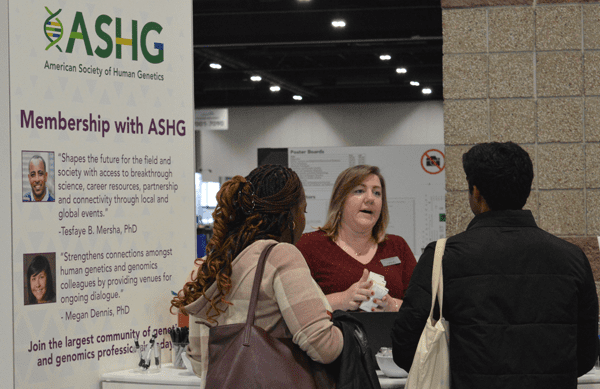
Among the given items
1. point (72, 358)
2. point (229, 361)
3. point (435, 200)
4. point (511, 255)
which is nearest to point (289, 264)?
point (229, 361)

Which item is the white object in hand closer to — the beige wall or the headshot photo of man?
the beige wall

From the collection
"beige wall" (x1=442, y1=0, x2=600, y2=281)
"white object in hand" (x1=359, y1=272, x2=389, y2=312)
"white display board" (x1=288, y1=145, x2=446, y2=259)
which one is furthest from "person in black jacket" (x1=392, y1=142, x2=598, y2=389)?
"white display board" (x1=288, y1=145, x2=446, y2=259)

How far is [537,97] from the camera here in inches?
116

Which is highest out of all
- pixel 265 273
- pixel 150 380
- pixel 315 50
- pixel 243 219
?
pixel 315 50

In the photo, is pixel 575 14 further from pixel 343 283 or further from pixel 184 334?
pixel 184 334

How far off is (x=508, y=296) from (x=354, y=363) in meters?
0.45

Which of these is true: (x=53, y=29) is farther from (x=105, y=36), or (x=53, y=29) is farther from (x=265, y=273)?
(x=265, y=273)

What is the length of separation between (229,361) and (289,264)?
0.29m

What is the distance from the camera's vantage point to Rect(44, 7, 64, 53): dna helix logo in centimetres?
224

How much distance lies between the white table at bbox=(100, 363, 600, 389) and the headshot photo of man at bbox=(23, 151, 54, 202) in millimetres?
734

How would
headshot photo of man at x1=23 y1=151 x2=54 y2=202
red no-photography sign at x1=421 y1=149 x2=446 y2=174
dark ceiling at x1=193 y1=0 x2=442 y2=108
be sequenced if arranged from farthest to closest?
dark ceiling at x1=193 y1=0 x2=442 y2=108 < red no-photography sign at x1=421 y1=149 x2=446 y2=174 < headshot photo of man at x1=23 y1=151 x2=54 y2=202

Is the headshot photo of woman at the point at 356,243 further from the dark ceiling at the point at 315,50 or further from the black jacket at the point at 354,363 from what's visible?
the dark ceiling at the point at 315,50

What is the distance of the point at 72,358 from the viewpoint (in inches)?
88.8

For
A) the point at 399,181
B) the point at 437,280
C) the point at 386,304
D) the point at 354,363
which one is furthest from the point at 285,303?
the point at 399,181
